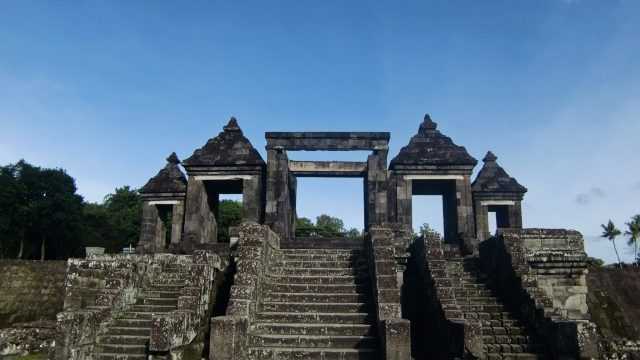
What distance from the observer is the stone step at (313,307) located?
9.29m

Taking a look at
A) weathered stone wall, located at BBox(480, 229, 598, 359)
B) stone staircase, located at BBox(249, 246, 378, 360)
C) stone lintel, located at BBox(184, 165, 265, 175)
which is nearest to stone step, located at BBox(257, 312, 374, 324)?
stone staircase, located at BBox(249, 246, 378, 360)

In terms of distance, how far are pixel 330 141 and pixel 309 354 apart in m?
10.5

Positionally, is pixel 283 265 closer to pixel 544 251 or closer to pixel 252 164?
pixel 544 251

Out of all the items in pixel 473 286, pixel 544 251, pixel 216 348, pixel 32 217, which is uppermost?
pixel 32 217

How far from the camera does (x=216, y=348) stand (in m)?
7.66

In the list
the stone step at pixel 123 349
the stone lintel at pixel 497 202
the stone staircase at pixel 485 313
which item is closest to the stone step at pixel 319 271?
the stone staircase at pixel 485 313

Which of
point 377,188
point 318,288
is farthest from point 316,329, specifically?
point 377,188

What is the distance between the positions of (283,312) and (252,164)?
9731 millimetres

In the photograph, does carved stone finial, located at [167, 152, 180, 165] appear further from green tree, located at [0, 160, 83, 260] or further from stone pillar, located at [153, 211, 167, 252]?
green tree, located at [0, 160, 83, 260]

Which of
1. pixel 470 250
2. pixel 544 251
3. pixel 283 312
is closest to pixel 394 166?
pixel 470 250

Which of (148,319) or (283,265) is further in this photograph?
(283,265)

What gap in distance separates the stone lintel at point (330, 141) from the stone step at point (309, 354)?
10.2 m

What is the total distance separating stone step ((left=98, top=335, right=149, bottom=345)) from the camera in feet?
29.8

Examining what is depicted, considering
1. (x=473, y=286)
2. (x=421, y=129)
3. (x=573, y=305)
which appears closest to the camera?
(x=473, y=286)
